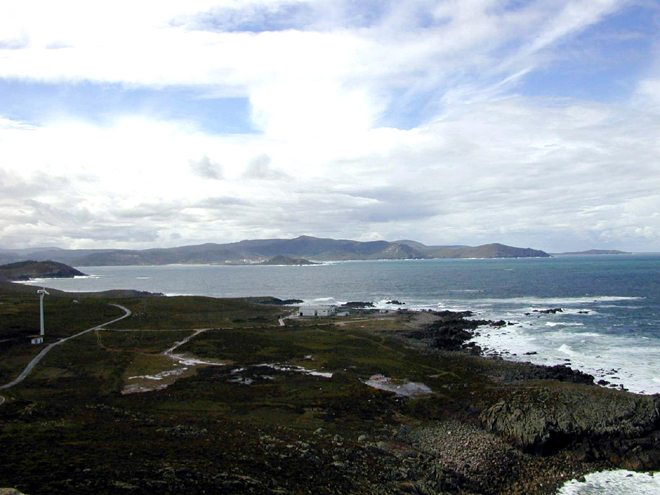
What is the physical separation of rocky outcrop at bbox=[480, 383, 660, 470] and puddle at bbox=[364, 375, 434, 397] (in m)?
7.80

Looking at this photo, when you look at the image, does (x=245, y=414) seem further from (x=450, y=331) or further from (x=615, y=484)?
(x=450, y=331)

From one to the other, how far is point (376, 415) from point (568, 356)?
1240 inches

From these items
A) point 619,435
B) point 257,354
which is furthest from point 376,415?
point 257,354

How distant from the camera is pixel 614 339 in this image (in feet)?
192

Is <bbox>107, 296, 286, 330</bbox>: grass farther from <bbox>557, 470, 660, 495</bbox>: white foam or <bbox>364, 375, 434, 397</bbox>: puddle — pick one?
<bbox>557, 470, 660, 495</bbox>: white foam

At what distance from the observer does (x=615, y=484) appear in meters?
22.5

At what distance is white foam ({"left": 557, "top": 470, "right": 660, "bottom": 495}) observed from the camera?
21.7 m

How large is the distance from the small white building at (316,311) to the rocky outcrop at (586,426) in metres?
60.3

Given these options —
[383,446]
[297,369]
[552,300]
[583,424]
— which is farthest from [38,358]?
[552,300]

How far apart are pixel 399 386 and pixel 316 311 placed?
5423 centimetres

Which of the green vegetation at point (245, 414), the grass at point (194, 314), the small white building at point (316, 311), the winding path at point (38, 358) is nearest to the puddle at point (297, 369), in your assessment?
the green vegetation at point (245, 414)

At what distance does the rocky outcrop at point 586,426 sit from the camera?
25172 mm

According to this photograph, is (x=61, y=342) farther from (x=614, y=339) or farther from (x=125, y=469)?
(x=614, y=339)

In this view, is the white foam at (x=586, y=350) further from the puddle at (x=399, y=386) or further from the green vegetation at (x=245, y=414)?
the puddle at (x=399, y=386)
